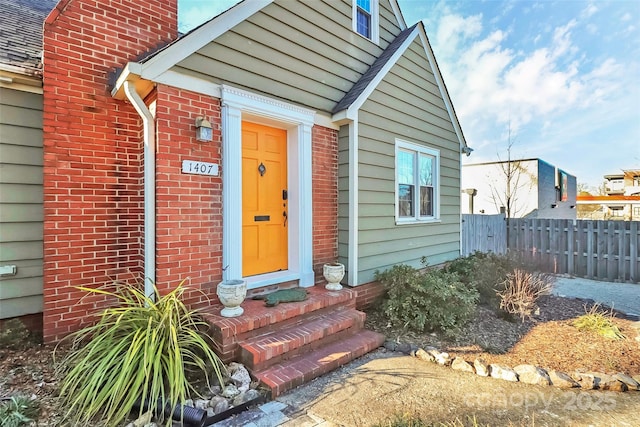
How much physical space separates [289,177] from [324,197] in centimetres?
70

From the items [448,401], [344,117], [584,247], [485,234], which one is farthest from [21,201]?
[584,247]

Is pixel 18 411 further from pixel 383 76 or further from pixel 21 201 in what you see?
pixel 383 76

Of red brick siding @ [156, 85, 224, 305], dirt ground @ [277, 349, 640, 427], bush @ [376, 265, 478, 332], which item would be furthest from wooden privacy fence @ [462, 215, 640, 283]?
red brick siding @ [156, 85, 224, 305]

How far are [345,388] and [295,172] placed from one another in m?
2.93

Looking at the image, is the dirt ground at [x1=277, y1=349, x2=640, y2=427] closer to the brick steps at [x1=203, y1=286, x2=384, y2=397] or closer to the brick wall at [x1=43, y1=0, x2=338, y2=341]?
the brick steps at [x1=203, y1=286, x2=384, y2=397]

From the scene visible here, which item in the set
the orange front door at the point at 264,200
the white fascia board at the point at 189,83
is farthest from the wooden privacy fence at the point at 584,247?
the white fascia board at the point at 189,83

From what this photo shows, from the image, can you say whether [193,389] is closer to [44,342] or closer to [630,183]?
[44,342]

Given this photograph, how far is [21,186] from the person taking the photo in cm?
343

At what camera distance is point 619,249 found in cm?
786

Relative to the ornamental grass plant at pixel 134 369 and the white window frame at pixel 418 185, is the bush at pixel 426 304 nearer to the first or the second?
the white window frame at pixel 418 185

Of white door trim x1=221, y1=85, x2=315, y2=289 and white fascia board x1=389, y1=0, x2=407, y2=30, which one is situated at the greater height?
white fascia board x1=389, y1=0, x2=407, y2=30

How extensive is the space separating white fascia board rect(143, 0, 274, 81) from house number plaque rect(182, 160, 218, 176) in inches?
37.4

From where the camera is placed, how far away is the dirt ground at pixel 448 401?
2473mm

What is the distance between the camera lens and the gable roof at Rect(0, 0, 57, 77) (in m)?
3.34
